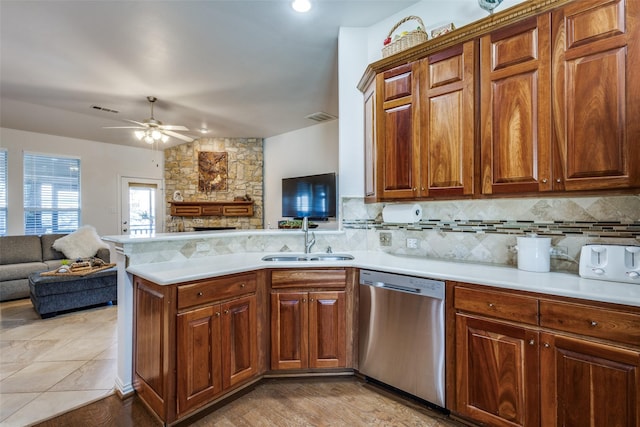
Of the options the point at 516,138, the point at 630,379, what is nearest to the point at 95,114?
the point at 516,138

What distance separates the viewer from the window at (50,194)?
580 cm

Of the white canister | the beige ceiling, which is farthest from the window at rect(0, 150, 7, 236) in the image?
the white canister

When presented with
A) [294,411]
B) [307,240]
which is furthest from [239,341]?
[307,240]

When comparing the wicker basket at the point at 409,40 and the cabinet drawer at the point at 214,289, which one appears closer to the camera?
the cabinet drawer at the point at 214,289

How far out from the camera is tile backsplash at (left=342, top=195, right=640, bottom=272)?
179 cm

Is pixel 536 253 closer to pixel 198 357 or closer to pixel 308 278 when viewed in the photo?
pixel 308 278

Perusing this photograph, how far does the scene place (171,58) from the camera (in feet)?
11.0

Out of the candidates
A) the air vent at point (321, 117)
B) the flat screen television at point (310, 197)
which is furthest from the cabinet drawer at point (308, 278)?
the air vent at point (321, 117)

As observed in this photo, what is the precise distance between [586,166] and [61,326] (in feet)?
16.1

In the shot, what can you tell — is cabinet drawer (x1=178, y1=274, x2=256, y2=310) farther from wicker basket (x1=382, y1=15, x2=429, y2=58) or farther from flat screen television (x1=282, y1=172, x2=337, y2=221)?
flat screen television (x1=282, y1=172, x2=337, y2=221)

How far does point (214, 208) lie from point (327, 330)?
508 cm

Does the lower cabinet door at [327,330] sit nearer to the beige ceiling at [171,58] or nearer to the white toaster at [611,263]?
the white toaster at [611,263]

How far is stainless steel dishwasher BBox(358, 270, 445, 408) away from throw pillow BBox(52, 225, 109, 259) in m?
4.78

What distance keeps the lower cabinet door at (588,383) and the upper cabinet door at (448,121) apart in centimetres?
100
